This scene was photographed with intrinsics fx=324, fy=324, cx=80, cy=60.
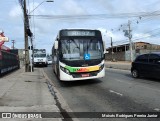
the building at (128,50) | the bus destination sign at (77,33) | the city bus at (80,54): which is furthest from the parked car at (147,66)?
the building at (128,50)

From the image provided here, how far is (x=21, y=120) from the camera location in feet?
28.7

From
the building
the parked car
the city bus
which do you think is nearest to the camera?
the city bus

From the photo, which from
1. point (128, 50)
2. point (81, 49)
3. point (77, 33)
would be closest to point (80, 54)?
point (81, 49)

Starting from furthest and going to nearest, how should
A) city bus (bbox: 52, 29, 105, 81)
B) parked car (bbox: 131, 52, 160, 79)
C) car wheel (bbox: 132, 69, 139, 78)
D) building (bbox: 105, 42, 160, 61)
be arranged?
building (bbox: 105, 42, 160, 61) → car wheel (bbox: 132, 69, 139, 78) → parked car (bbox: 131, 52, 160, 79) → city bus (bbox: 52, 29, 105, 81)

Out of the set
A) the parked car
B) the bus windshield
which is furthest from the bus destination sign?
the parked car

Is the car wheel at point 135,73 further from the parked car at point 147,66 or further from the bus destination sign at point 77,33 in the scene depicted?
the bus destination sign at point 77,33

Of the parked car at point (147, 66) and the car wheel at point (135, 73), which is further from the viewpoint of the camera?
the car wheel at point (135, 73)

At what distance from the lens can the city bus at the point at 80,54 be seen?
17.1m

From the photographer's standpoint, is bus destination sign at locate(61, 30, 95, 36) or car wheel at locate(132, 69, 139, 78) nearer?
bus destination sign at locate(61, 30, 95, 36)

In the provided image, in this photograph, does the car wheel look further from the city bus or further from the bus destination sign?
the bus destination sign

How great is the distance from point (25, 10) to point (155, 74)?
19298 millimetres

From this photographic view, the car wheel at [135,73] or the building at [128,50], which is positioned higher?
the building at [128,50]

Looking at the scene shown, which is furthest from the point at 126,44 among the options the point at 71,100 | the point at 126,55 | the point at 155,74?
the point at 71,100

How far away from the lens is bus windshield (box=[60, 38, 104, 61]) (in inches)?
677
